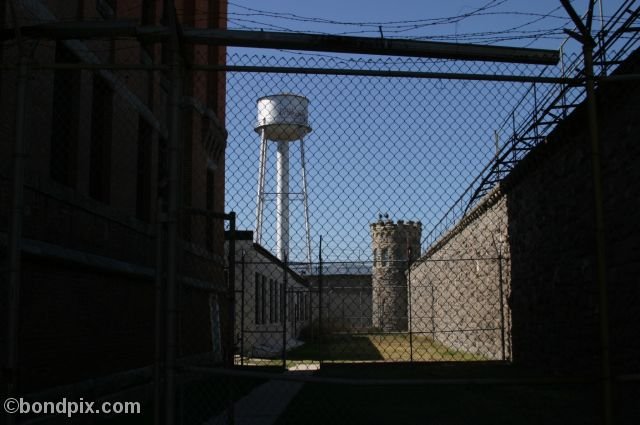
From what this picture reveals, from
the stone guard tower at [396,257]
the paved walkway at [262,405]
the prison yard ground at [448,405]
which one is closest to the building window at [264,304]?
the paved walkway at [262,405]

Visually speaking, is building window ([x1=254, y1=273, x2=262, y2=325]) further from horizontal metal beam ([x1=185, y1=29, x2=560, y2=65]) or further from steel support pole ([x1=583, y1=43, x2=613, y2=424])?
steel support pole ([x1=583, y1=43, x2=613, y2=424])

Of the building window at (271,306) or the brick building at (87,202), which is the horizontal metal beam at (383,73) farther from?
the building window at (271,306)

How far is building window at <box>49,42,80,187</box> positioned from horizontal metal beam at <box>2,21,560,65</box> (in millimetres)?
6071

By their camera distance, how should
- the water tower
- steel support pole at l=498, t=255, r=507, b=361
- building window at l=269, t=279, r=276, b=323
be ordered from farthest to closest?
building window at l=269, t=279, r=276, b=323 < the water tower < steel support pole at l=498, t=255, r=507, b=361

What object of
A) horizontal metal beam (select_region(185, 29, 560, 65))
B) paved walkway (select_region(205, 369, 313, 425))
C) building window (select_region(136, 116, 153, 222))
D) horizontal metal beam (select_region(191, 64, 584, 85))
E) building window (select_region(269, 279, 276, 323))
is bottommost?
paved walkway (select_region(205, 369, 313, 425))

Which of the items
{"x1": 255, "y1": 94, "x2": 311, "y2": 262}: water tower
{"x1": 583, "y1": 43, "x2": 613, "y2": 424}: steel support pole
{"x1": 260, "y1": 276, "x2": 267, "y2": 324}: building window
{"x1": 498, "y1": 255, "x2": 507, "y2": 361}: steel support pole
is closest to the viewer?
{"x1": 583, "y1": 43, "x2": 613, "y2": 424}: steel support pole

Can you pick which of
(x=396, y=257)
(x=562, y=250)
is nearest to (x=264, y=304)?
(x=562, y=250)

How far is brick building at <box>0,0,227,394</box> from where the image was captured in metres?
8.44

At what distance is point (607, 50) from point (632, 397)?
5.27m

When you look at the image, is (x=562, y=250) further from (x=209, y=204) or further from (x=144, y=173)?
(x=209, y=204)

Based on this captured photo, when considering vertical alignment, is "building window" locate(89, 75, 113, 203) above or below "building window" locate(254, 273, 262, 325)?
above

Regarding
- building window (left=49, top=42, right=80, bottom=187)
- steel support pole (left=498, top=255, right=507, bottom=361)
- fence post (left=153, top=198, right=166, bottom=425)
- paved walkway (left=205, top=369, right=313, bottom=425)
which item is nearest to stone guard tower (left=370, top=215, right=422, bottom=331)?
steel support pole (left=498, top=255, right=507, bottom=361)

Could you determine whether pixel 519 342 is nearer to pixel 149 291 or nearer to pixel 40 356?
pixel 149 291

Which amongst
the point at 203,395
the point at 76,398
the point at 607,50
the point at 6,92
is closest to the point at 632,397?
the point at 607,50
